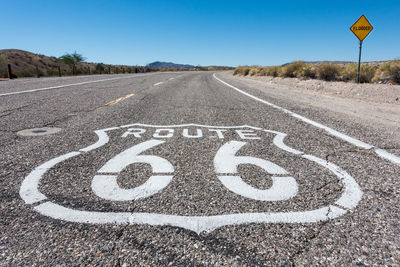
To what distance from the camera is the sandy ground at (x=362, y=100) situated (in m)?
4.98

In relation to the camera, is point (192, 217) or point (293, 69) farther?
point (293, 69)

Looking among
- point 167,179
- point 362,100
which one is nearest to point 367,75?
point 362,100

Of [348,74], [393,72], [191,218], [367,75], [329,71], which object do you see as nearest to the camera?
[191,218]

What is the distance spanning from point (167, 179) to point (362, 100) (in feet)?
27.2

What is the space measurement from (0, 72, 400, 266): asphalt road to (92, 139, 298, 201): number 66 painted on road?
11 mm

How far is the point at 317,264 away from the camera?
4.06 feet

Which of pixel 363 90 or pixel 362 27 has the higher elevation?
pixel 362 27

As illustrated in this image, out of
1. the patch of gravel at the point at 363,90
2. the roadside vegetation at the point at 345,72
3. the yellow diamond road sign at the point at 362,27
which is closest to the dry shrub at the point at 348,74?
the roadside vegetation at the point at 345,72

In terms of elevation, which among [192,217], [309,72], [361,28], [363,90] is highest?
[361,28]

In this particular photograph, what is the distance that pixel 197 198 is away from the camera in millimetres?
1859

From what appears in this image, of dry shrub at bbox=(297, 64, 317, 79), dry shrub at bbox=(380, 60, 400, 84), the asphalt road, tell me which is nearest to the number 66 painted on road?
the asphalt road

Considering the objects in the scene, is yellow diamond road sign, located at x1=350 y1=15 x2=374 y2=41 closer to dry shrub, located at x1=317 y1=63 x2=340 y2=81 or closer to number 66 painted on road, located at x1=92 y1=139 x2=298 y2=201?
dry shrub, located at x1=317 y1=63 x2=340 y2=81

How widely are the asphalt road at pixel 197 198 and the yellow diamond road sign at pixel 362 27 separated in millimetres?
8887

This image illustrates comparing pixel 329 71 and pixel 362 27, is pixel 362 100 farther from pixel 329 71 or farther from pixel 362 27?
pixel 329 71
